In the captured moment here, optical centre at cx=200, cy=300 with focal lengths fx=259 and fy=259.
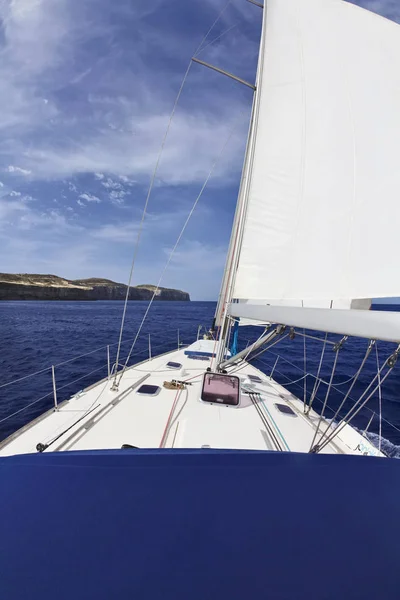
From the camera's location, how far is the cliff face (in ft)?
342

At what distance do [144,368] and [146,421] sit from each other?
394cm

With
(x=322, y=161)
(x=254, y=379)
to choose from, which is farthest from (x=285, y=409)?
(x=322, y=161)

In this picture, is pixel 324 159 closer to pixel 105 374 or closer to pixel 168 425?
pixel 168 425

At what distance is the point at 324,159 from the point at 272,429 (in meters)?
5.02

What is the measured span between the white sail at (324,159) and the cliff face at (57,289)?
121 meters

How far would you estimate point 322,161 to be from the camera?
4.59 meters

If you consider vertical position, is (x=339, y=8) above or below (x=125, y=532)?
above

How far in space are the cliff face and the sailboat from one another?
11816 cm

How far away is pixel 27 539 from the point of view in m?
1.17

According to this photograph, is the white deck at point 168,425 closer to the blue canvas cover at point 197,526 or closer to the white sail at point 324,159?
the white sail at point 324,159

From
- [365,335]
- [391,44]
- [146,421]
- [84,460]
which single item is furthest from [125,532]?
[391,44]

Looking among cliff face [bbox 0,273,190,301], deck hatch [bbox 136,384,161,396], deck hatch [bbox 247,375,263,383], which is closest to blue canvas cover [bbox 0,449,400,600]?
deck hatch [bbox 136,384,161,396]

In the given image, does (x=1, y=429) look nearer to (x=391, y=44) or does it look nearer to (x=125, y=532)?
(x=125, y=532)

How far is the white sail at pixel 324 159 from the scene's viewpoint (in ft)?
12.6
